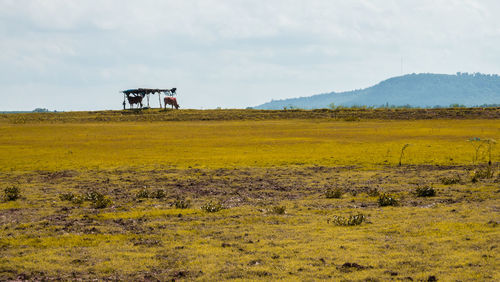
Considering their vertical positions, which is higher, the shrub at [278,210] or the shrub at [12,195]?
the shrub at [12,195]

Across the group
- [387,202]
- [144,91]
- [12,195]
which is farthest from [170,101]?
[387,202]

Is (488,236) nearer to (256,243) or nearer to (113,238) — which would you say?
(256,243)

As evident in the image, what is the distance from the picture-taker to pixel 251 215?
18.5 meters

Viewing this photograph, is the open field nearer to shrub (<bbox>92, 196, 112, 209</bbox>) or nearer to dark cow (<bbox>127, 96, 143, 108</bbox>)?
shrub (<bbox>92, 196, 112, 209</bbox>)

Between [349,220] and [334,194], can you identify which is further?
[334,194]

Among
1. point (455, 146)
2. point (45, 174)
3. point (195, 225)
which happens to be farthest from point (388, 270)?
point (455, 146)

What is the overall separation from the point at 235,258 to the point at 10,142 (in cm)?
5076

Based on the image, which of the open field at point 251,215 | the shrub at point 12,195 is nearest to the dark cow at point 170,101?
the open field at point 251,215

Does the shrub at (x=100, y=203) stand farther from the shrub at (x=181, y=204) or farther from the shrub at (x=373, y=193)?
the shrub at (x=373, y=193)

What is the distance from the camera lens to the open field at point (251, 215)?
12.0 m

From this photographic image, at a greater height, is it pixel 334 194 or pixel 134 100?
pixel 134 100

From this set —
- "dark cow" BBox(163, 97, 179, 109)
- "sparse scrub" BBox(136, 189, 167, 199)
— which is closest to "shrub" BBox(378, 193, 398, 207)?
"sparse scrub" BBox(136, 189, 167, 199)

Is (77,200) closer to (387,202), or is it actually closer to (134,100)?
(387,202)

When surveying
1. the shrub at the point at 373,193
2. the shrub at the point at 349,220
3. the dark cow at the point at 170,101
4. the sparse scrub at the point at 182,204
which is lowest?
the shrub at the point at 373,193
